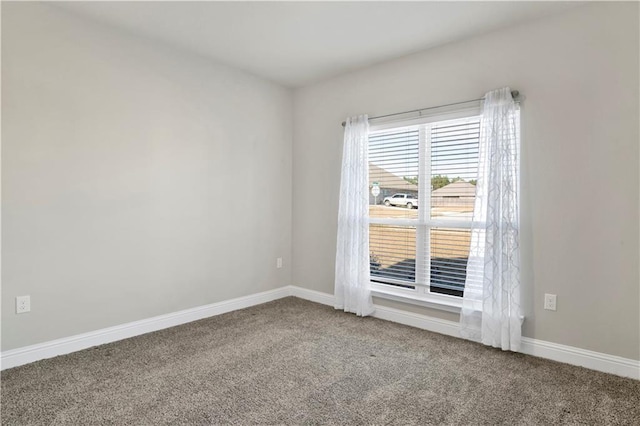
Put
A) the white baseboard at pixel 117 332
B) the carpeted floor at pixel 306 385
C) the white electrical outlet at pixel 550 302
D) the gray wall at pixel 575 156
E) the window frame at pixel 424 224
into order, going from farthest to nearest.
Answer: the window frame at pixel 424 224 → the white electrical outlet at pixel 550 302 → the white baseboard at pixel 117 332 → the gray wall at pixel 575 156 → the carpeted floor at pixel 306 385

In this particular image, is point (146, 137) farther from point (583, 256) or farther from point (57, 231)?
point (583, 256)

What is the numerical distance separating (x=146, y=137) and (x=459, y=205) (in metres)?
2.79

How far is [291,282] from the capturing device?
4523 mm

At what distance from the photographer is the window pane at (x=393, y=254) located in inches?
139

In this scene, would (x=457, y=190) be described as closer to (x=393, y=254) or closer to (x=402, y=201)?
(x=402, y=201)

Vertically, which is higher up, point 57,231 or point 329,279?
point 57,231

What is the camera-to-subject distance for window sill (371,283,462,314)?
3.18m

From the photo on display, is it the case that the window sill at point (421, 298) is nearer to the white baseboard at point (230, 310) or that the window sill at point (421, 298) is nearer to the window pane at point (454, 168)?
the white baseboard at point (230, 310)

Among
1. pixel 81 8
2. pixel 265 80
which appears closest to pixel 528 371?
pixel 265 80

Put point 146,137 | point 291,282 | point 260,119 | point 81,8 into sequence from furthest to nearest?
point 291,282
point 260,119
point 146,137
point 81,8

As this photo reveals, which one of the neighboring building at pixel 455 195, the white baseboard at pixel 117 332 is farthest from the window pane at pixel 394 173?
the white baseboard at pixel 117 332

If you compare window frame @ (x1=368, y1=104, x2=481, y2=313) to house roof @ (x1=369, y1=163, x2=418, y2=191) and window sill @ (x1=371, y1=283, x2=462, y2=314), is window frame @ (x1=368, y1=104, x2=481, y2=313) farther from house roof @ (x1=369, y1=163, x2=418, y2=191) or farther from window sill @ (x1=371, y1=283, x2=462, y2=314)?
house roof @ (x1=369, y1=163, x2=418, y2=191)

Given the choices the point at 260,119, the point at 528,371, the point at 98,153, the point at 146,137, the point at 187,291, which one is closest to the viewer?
the point at 528,371

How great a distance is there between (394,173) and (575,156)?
58.5 inches
